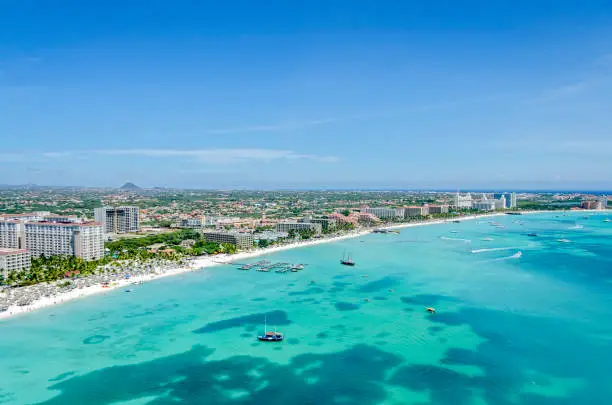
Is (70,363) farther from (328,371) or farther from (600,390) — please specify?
(600,390)

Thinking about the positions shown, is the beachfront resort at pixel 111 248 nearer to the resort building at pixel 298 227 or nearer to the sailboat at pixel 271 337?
the resort building at pixel 298 227

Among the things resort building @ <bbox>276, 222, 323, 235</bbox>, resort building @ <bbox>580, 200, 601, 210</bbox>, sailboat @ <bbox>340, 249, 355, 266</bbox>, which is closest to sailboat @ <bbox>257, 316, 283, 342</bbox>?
sailboat @ <bbox>340, 249, 355, 266</bbox>

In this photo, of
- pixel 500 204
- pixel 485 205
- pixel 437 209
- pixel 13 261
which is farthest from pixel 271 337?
pixel 500 204

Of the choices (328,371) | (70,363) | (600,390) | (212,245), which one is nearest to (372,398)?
(328,371)

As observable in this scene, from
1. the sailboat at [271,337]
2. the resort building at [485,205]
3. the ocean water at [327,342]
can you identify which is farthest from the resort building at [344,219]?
the sailboat at [271,337]

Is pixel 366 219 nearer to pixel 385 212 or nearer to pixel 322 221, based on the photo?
pixel 385 212
